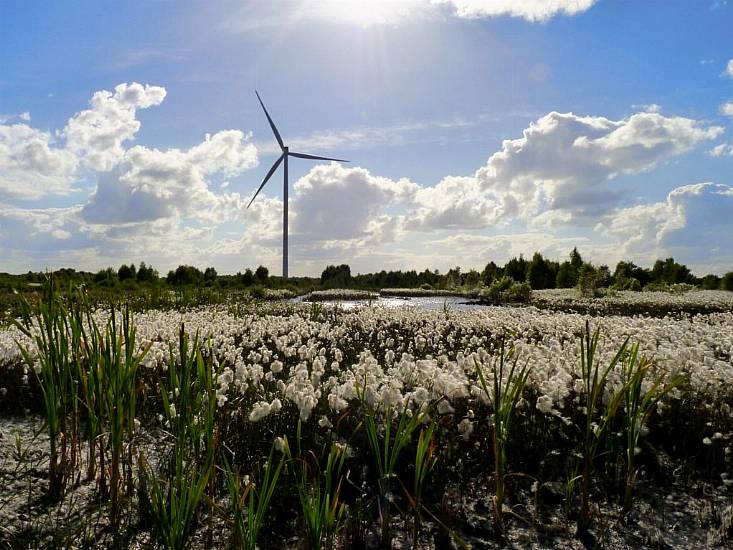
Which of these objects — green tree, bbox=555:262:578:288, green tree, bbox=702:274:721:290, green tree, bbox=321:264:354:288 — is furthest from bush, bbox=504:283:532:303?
green tree, bbox=321:264:354:288

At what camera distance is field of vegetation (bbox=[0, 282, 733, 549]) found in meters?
3.85

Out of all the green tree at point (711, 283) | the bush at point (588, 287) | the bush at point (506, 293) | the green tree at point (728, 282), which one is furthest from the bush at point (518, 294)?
the green tree at point (711, 283)

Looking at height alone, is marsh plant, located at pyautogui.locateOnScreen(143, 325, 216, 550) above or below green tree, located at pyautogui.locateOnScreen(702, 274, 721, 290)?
below

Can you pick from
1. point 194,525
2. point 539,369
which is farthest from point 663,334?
point 194,525

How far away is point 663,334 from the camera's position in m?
9.55

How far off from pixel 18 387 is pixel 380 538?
6222 mm

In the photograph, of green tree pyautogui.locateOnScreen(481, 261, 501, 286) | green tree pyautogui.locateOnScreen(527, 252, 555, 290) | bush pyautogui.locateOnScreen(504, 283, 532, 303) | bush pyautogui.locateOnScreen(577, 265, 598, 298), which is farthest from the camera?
green tree pyautogui.locateOnScreen(481, 261, 501, 286)

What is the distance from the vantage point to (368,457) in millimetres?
5129

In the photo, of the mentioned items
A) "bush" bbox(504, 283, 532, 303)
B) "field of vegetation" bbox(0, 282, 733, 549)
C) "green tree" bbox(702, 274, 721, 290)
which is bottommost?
"field of vegetation" bbox(0, 282, 733, 549)

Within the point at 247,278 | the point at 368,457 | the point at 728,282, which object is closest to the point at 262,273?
the point at 247,278

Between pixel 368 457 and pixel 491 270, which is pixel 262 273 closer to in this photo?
pixel 491 270

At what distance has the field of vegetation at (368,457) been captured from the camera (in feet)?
12.6

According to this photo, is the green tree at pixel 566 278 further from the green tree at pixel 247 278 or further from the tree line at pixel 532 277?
the green tree at pixel 247 278

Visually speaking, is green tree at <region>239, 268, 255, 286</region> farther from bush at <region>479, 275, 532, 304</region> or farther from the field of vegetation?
the field of vegetation
